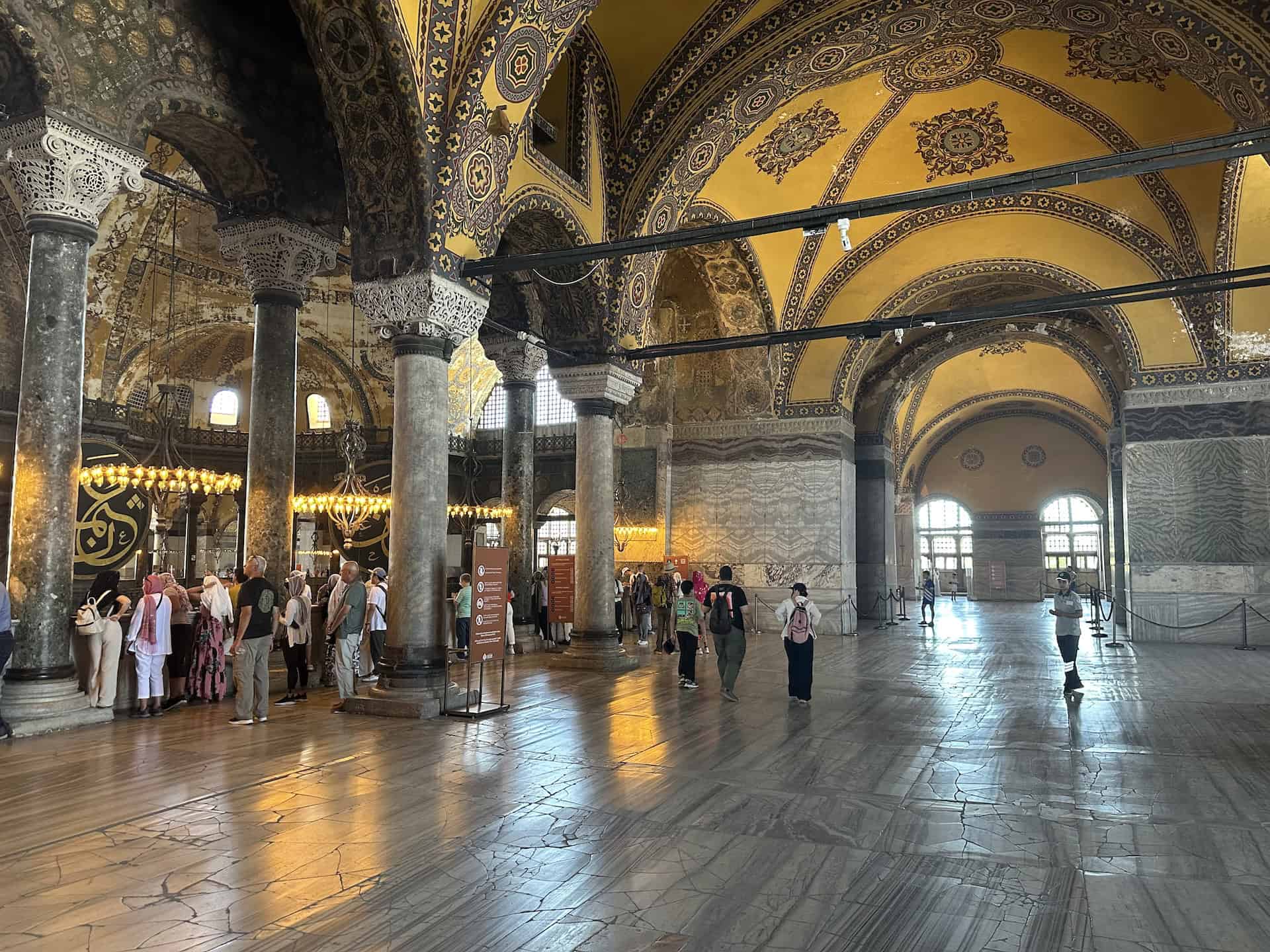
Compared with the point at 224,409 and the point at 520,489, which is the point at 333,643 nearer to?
the point at 520,489

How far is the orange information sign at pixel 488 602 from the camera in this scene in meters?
7.92

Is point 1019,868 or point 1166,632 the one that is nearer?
point 1019,868

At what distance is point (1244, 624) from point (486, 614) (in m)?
13.1

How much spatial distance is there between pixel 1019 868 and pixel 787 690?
19.0ft

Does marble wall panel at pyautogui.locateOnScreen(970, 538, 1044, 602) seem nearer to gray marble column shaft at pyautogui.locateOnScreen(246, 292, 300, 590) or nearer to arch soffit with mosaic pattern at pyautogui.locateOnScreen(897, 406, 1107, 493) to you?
arch soffit with mosaic pattern at pyautogui.locateOnScreen(897, 406, 1107, 493)

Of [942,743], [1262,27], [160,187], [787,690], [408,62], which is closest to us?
[942,743]

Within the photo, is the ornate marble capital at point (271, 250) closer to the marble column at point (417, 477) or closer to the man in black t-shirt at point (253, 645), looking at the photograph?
the marble column at point (417, 477)

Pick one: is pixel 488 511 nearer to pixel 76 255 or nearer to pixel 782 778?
pixel 76 255

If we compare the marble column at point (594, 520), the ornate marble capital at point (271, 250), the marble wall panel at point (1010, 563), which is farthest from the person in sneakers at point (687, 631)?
the marble wall panel at point (1010, 563)

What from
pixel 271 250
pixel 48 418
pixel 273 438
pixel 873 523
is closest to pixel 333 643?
pixel 273 438

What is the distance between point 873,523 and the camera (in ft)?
71.1

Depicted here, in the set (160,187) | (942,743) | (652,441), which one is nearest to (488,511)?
(652,441)

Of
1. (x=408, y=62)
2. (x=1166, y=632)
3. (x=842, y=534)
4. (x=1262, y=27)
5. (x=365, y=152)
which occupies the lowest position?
(x=1166, y=632)

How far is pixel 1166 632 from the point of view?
15.8m
